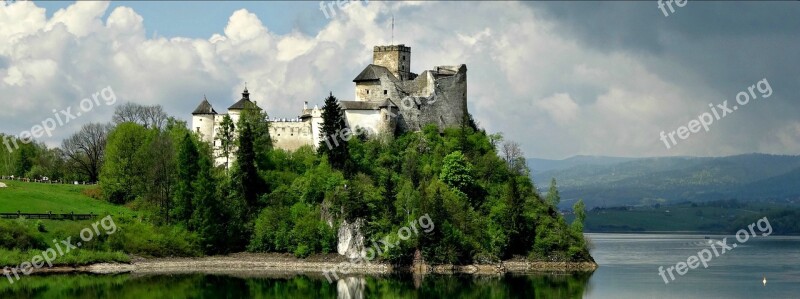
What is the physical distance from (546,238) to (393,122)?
1623 centimetres

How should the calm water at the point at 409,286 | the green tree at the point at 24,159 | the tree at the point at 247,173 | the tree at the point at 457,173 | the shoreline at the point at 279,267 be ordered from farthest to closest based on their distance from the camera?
the green tree at the point at 24,159
the tree at the point at 247,173
the tree at the point at 457,173
the shoreline at the point at 279,267
the calm water at the point at 409,286

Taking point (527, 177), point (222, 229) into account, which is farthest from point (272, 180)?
point (527, 177)

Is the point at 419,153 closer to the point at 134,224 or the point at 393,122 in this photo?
the point at 393,122

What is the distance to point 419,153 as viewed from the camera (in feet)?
275

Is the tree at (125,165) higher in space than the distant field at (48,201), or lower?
higher

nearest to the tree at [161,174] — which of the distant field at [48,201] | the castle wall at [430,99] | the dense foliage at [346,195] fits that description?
the dense foliage at [346,195]

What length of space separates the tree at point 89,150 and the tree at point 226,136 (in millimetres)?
20388

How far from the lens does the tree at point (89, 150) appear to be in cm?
10362

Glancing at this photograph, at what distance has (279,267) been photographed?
76875mm

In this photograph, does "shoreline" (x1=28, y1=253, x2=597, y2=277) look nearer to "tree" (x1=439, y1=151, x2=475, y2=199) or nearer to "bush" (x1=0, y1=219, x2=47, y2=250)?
"bush" (x1=0, y1=219, x2=47, y2=250)

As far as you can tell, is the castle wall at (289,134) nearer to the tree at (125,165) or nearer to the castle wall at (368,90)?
the castle wall at (368,90)

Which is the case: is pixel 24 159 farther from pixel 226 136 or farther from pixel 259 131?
pixel 259 131

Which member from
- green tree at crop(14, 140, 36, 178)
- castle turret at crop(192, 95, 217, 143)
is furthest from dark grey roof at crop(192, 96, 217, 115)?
green tree at crop(14, 140, 36, 178)

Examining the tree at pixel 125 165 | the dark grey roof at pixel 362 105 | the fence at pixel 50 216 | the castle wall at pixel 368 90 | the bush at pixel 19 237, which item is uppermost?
the castle wall at pixel 368 90
